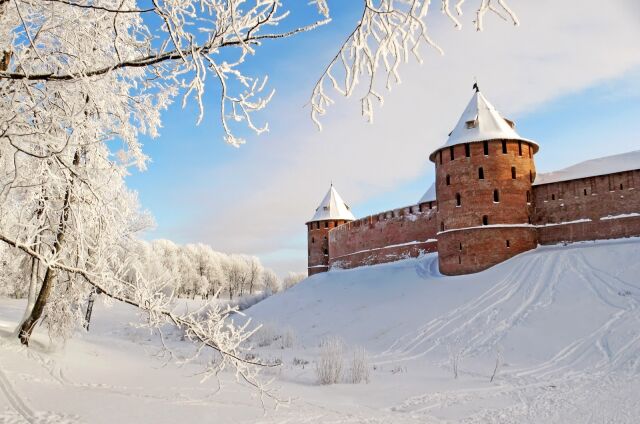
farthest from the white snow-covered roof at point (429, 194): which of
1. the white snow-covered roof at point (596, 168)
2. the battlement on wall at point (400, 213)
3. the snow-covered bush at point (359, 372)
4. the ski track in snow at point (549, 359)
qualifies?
the snow-covered bush at point (359, 372)

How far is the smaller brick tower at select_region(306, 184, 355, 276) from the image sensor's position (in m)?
34.2

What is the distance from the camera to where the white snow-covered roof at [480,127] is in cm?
1894

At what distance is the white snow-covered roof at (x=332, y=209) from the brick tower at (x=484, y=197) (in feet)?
51.3

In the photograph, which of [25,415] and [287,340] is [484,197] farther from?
[25,415]

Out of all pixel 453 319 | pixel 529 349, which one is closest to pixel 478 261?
pixel 453 319

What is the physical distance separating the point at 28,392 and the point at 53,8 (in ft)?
11.7

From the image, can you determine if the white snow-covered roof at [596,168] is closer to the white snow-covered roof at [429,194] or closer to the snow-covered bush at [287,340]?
the white snow-covered roof at [429,194]

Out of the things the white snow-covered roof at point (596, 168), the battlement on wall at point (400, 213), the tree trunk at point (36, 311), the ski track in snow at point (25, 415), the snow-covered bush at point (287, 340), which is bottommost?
the snow-covered bush at point (287, 340)

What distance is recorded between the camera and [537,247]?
1898 cm

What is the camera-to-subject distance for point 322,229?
3484 centimetres

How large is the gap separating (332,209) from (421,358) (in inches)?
929

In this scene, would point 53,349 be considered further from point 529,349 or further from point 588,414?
point 529,349

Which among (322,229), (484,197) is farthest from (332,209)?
(484,197)

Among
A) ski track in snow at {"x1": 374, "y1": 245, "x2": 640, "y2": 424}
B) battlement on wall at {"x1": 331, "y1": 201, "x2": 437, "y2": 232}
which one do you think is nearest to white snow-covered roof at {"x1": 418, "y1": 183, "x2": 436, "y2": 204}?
battlement on wall at {"x1": 331, "y1": 201, "x2": 437, "y2": 232}
